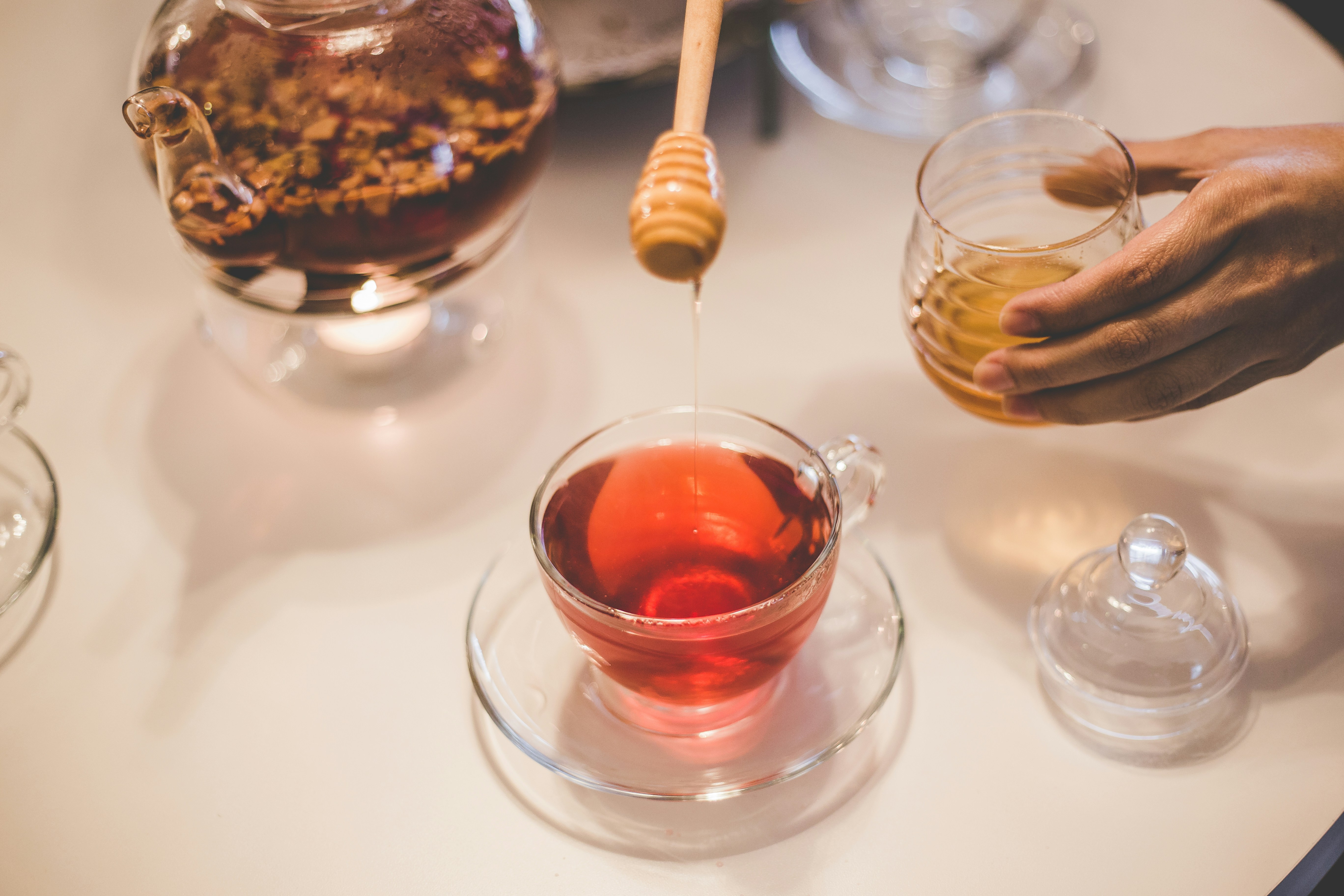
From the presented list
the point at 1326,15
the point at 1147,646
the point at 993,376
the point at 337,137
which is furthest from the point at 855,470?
the point at 1326,15

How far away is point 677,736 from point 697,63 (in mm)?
398

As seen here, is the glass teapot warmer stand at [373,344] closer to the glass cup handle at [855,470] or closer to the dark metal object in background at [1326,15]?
the glass cup handle at [855,470]

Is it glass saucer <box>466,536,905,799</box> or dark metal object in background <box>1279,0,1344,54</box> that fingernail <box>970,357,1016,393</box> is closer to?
glass saucer <box>466,536,905,799</box>

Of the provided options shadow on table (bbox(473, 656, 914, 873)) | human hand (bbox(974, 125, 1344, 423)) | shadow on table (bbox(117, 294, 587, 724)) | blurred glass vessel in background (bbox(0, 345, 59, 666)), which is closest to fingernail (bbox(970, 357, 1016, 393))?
human hand (bbox(974, 125, 1344, 423))

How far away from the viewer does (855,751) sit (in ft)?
2.18

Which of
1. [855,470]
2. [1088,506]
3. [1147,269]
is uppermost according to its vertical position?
[1147,269]

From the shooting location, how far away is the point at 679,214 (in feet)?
1.63

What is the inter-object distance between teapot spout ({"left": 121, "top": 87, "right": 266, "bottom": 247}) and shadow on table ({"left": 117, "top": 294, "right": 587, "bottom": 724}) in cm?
18

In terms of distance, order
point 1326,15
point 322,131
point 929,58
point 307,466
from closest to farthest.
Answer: point 322,131
point 307,466
point 929,58
point 1326,15

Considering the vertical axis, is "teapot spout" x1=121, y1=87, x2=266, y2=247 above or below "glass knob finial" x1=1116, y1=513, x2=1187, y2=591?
above

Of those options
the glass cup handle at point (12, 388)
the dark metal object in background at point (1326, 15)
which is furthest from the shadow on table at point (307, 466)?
the dark metal object in background at point (1326, 15)

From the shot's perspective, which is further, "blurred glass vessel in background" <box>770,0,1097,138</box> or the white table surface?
"blurred glass vessel in background" <box>770,0,1097,138</box>

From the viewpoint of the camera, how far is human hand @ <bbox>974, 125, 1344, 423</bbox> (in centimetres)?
64

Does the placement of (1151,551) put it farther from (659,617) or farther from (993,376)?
(659,617)
